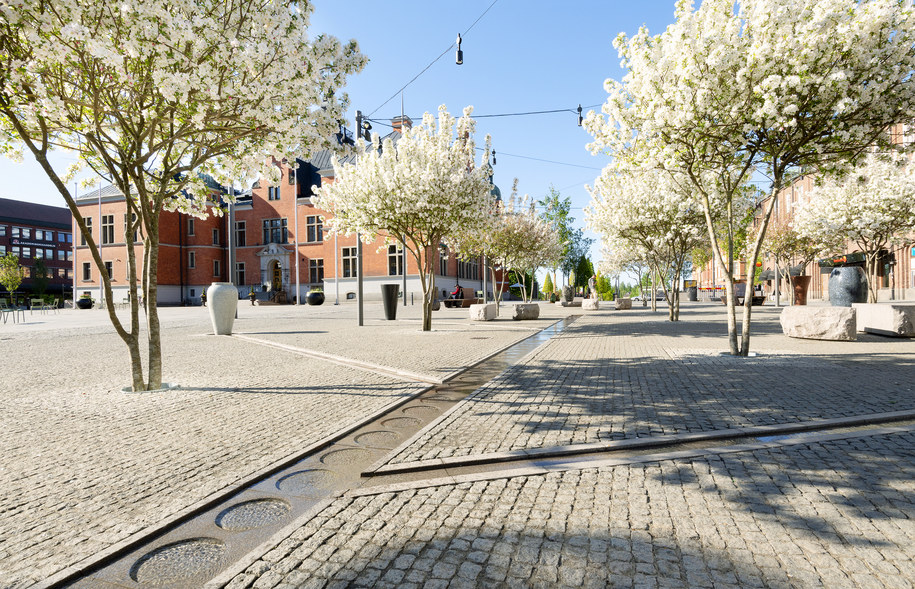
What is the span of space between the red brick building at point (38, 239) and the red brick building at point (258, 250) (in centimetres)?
2886

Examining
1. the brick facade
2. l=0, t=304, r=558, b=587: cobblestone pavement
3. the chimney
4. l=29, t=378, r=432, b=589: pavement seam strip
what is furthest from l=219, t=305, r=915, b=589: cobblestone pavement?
the brick facade

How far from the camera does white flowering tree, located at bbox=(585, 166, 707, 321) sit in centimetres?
1772

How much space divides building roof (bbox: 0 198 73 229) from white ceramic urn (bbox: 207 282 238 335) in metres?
90.7

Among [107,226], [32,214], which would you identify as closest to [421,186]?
[107,226]

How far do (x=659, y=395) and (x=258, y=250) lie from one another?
58090 mm

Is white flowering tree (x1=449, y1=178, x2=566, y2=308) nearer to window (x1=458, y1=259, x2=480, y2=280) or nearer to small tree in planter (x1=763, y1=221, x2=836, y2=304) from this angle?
small tree in planter (x1=763, y1=221, x2=836, y2=304)

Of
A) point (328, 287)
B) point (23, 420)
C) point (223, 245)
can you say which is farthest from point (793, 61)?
point (223, 245)

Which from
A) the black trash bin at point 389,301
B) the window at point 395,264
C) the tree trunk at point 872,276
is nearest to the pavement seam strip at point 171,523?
the black trash bin at point 389,301

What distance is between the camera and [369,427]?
516 cm

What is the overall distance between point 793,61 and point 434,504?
7406 millimetres

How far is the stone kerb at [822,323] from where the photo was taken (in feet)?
39.8

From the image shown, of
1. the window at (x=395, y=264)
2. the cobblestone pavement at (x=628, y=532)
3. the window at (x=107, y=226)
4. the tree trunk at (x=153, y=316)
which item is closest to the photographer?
the cobblestone pavement at (x=628, y=532)

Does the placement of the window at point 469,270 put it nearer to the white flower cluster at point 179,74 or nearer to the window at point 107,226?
the window at point 107,226

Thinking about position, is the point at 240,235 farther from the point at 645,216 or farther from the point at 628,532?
the point at 628,532
